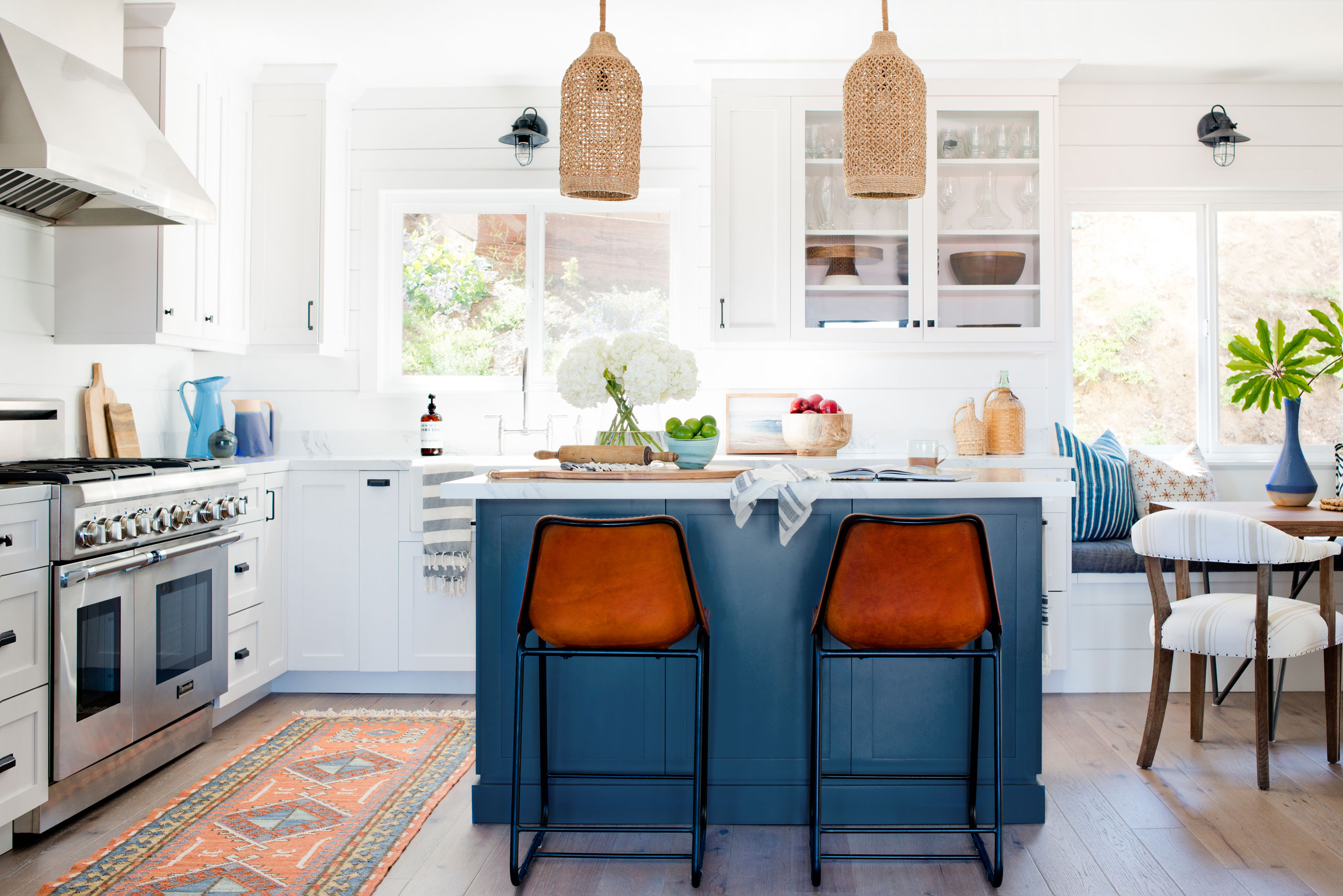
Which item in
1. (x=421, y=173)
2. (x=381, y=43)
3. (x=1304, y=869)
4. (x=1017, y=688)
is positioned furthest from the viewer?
(x=421, y=173)

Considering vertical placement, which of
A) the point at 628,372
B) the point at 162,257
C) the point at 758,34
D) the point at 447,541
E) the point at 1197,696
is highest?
the point at 758,34

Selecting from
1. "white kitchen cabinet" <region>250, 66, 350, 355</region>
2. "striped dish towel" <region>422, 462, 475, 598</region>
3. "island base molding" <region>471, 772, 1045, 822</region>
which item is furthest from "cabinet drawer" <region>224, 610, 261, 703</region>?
"island base molding" <region>471, 772, 1045, 822</region>

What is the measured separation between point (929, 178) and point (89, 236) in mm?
3322

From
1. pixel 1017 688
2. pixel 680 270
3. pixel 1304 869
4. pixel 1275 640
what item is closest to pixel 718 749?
pixel 1017 688

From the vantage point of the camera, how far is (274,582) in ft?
11.8

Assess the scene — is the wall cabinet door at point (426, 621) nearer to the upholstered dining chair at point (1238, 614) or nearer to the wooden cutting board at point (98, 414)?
the wooden cutting board at point (98, 414)

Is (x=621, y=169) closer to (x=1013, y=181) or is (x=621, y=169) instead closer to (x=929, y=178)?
(x=929, y=178)

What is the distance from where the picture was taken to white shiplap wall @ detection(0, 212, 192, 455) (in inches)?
118

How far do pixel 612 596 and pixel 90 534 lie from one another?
4.96 feet

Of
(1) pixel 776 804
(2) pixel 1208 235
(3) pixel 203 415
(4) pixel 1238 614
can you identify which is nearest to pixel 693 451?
(1) pixel 776 804

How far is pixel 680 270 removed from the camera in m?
4.27

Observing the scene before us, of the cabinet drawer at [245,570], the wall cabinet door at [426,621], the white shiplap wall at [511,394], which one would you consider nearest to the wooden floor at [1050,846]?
the cabinet drawer at [245,570]

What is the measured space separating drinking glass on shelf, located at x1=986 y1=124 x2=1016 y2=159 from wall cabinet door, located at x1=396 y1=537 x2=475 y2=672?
283 cm

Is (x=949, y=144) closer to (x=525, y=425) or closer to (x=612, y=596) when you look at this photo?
(x=525, y=425)
